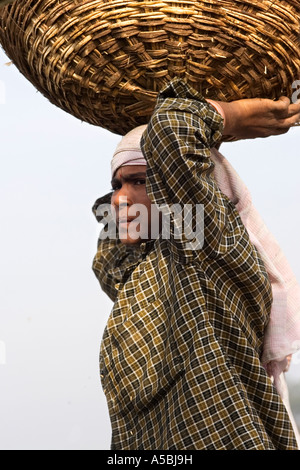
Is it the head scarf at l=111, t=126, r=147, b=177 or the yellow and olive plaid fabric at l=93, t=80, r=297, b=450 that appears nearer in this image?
the yellow and olive plaid fabric at l=93, t=80, r=297, b=450

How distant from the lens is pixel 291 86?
6.73 feet

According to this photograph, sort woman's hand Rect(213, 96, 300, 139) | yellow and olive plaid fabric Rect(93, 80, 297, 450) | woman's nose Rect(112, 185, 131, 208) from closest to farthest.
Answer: yellow and olive plaid fabric Rect(93, 80, 297, 450) < woman's hand Rect(213, 96, 300, 139) < woman's nose Rect(112, 185, 131, 208)

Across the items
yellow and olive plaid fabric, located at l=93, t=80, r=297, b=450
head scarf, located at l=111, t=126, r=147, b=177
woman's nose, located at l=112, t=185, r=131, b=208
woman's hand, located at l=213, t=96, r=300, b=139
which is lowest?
yellow and olive plaid fabric, located at l=93, t=80, r=297, b=450

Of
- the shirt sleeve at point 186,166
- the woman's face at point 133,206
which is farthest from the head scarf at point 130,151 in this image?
the shirt sleeve at point 186,166

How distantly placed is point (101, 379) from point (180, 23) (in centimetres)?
80

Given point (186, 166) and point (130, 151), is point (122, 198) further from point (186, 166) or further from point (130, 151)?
point (186, 166)

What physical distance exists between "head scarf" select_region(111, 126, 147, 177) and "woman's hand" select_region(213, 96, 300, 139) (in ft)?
0.64

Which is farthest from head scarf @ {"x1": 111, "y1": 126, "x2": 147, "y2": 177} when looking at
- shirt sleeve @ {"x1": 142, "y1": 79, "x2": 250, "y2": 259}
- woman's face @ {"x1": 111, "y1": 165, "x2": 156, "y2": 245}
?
shirt sleeve @ {"x1": 142, "y1": 79, "x2": 250, "y2": 259}

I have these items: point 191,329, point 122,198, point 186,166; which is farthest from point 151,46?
point 191,329

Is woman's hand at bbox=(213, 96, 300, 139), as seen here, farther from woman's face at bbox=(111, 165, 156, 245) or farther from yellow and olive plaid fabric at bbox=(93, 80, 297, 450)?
woman's face at bbox=(111, 165, 156, 245)

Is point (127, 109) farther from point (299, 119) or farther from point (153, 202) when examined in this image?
point (299, 119)

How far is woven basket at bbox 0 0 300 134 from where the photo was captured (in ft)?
6.17

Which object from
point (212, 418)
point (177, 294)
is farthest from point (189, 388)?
point (177, 294)
